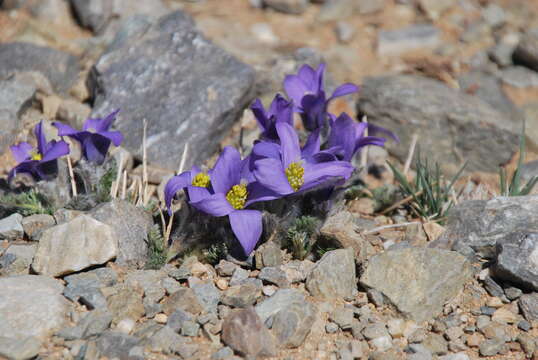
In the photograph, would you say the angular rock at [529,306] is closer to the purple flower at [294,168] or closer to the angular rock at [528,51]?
the purple flower at [294,168]

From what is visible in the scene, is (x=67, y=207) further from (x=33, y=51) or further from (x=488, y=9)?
(x=488, y=9)

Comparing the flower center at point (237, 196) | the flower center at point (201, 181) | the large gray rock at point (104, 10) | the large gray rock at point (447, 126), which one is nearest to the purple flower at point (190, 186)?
the flower center at point (201, 181)

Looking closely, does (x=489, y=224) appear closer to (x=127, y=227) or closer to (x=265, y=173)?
(x=265, y=173)

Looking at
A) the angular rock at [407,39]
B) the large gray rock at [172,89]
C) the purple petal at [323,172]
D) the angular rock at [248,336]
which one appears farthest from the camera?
the angular rock at [407,39]

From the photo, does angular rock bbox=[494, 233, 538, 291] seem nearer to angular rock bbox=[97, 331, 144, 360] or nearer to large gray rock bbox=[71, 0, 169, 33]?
angular rock bbox=[97, 331, 144, 360]

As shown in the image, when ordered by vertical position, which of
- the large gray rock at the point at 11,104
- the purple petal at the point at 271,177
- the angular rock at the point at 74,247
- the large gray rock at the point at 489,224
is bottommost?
the large gray rock at the point at 489,224

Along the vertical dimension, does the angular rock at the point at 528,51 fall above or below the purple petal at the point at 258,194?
below

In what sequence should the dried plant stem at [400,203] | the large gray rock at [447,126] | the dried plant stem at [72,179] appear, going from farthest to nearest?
the large gray rock at [447,126]
the dried plant stem at [400,203]
the dried plant stem at [72,179]
